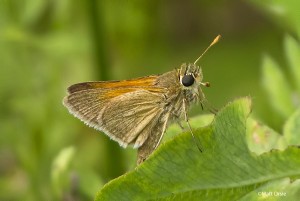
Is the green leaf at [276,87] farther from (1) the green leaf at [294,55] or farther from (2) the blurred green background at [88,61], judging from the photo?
(2) the blurred green background at [88,61]

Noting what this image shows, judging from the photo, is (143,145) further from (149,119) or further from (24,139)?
(24,139)

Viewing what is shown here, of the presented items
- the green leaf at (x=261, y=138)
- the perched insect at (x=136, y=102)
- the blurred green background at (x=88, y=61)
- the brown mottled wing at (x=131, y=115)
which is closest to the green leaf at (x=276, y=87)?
the blurred green background at (x=88, y=61)

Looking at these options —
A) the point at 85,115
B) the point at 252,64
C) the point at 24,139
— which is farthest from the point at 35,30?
the point at 85,115

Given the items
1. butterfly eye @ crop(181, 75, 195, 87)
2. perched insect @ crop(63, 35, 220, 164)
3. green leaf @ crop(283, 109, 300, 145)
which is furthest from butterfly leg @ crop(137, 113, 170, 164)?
green leaf @ crop(283, 109, 300, 145)

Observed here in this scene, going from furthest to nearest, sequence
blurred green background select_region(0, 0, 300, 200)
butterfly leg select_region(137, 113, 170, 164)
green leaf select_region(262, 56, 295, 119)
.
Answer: blurred green background select_region(0, 0, 300, 200) → green leaf select_region(262, 56, 295, 119) → butterfly leg select_region(137, 113, 170, 164)

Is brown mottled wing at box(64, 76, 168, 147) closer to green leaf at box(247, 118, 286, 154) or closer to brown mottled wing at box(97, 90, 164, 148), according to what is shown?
brown mottled wing at box(97, 90, 164, 148)

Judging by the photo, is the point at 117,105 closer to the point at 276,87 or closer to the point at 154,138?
the point at 154,138

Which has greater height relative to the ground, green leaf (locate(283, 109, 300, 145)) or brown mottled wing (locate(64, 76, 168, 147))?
brown mottled wing (locate(64, 76, 168, 147))
